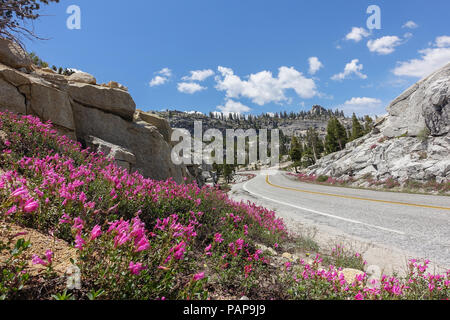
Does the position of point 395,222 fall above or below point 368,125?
below

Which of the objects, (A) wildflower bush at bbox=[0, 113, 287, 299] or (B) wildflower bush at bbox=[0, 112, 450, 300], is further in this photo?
(A) wildflower bush at bbox=[0, 113, 287, 299]

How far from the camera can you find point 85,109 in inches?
391

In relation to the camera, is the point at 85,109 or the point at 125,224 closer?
the point at 125,224

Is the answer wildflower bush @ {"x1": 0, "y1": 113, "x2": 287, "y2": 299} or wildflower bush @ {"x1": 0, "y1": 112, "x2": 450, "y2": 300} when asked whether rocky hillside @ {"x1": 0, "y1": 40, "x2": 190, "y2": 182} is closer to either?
wildflower bush @ {"x1": 0, "y1": 113, "x2": 287, "y2": 299}

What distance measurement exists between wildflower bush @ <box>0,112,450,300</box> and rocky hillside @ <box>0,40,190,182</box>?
11.3ft

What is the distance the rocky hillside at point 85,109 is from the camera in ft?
25.1

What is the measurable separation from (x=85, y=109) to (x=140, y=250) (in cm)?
1031

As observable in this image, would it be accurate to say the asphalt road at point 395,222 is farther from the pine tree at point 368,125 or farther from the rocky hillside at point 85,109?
the pine tree at point 368,125

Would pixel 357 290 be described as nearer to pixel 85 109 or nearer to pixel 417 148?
pixel 85 109

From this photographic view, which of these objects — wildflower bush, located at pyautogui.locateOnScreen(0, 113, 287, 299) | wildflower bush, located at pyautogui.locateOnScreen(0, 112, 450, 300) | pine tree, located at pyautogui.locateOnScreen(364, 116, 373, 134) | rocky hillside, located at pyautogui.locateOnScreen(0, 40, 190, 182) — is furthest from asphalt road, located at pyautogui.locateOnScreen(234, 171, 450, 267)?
pine tree, located at pyautogui.locateOnScreen(364, 116, 373, 134)

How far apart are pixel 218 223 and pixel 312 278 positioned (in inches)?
82.1

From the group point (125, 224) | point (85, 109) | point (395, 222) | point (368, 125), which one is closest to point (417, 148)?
point (395, 222)

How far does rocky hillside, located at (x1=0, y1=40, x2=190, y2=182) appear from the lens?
7.64 metres
